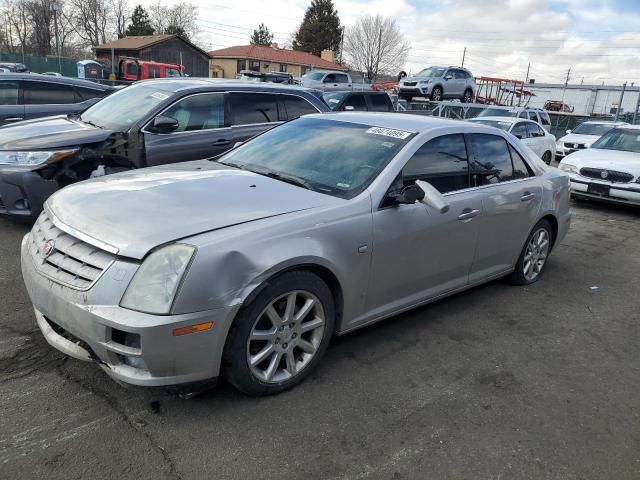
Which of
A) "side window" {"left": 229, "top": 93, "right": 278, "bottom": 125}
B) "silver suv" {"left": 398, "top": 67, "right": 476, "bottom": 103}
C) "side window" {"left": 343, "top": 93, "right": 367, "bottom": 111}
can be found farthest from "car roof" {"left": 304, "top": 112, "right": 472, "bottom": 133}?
"silver suv" {"left": 398, "top": 67, "right": 476, "bottom": 103}

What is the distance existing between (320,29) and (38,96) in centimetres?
6617

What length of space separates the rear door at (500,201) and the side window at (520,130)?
9262mm

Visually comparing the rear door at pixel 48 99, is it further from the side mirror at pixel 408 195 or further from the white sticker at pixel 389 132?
the side mirror at pixel 408 195

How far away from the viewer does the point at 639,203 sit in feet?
29.2

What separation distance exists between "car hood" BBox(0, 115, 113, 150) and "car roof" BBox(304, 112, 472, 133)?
8.90 ft

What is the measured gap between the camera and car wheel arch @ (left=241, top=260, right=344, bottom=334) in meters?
2.71

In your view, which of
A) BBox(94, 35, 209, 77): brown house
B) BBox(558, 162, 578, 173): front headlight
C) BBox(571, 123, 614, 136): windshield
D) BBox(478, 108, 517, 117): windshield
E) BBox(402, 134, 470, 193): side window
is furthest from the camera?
BBox(94, 35, 209, 77): brown house

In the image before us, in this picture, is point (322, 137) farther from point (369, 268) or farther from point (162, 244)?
point (162, 244)

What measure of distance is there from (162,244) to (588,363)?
3.11m

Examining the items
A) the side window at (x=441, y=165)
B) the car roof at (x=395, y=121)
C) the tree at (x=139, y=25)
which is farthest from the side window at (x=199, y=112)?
the tree at (x=139, y=25)

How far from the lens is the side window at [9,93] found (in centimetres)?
787

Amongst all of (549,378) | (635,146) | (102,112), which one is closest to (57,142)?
(102,112)

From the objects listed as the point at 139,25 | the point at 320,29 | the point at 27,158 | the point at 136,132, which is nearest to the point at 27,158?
the point at 27,158

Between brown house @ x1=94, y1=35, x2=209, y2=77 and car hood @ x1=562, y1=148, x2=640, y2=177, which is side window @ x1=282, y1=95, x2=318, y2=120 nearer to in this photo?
car hood @ x1=562, y1=148, x2=640, y2=177
